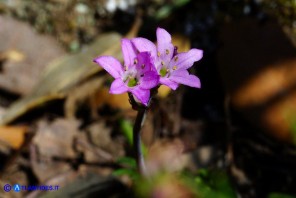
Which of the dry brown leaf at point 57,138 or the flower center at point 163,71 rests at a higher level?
the dry brown leaf at point 57,138

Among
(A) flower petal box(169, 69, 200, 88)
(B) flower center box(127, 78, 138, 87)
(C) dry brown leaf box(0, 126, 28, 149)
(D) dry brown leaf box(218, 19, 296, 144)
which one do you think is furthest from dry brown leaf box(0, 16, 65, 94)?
(A) flower petal box(169, 69, 200, 88)

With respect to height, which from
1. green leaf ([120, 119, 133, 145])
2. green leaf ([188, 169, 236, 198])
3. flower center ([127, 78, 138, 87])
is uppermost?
green leaf ([120, 119, 133, 145])

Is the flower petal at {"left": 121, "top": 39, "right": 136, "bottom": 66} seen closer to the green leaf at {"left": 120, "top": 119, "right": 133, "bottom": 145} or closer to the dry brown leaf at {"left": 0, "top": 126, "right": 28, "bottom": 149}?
the green leaf at {"left": 120, "top": 119, "right": 133, "bottom": 145}

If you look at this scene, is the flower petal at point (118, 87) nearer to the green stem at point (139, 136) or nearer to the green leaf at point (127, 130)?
the green stem at point (139, 136)

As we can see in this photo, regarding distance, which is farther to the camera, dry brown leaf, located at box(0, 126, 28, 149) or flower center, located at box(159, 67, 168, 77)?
dry brown leaf, located at box(0, 126, 28, 149)

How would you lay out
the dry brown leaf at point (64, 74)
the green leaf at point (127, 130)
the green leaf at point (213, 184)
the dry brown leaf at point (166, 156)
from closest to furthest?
the green leaf at point (213, 184)
the dry brown leaf at point (166, 156)
the green leaf at point (127, 130)
the dry brown leaf at point (64, 74)

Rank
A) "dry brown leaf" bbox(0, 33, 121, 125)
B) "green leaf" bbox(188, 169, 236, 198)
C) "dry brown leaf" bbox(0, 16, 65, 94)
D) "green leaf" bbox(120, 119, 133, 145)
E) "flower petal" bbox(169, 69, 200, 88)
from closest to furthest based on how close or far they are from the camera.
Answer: "flower petal" bbox(169, 69, 200, 88) → "green leaf" bbox(188, 169, 236, 198) → "green leaf" bbox(120, 119, 133, 145) → "dry brown leaf" bbox(0, 33, 121, 125) → "dry brown leaf" bbox(0, 16, 65, 94)

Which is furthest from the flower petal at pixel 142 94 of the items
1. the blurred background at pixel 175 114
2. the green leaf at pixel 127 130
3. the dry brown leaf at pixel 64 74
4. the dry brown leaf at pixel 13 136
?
the dry brown leaf at pixel 13 136

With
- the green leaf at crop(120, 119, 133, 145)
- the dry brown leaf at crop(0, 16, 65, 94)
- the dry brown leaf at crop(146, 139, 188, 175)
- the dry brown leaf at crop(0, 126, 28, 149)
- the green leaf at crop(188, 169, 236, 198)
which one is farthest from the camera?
the dry brown leaf at crop(0, 16, 65, 94)
